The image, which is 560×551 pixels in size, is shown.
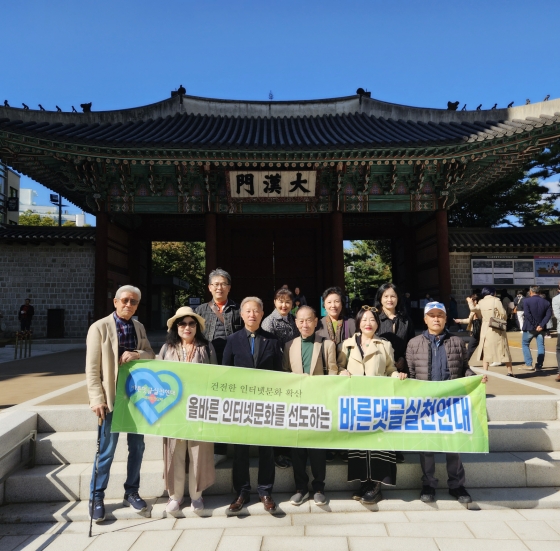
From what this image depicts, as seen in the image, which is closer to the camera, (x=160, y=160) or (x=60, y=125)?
(x=160, y=160)

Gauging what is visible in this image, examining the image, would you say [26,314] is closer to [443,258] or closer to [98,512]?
[98,512]

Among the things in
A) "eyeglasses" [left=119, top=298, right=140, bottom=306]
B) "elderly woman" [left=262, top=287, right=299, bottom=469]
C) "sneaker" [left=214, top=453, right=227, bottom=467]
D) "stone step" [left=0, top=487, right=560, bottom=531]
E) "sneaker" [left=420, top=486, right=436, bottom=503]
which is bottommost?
"stone step" [left=0, top=487, right=560, bottom=531]

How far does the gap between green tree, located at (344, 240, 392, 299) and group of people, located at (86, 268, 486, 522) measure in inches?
1067

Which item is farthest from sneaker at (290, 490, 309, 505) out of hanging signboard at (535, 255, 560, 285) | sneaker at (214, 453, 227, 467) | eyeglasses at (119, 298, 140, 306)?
hanging signboard at (535, 255, 560, 285)

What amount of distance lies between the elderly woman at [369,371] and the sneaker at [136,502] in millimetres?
2015

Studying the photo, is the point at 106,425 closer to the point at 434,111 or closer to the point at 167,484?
the point at 167,484

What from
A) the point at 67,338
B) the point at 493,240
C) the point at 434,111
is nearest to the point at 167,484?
the point at 67,338

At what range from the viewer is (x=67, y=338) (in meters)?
13.8

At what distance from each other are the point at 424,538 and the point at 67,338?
521 inches

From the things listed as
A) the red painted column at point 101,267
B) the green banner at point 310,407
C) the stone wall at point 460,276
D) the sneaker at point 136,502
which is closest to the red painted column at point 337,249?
the stone wall at point 460,276

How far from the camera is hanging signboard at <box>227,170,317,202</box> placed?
13148 mm

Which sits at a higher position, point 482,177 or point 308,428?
point 482,177

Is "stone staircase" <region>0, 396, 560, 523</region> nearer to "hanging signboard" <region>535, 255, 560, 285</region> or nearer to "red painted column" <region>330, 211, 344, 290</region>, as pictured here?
"red painted column" <region>330, 211, 344, 290</region>

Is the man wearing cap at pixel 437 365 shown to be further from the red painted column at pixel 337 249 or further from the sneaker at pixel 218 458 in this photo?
the red painted column at pixel 337 249
